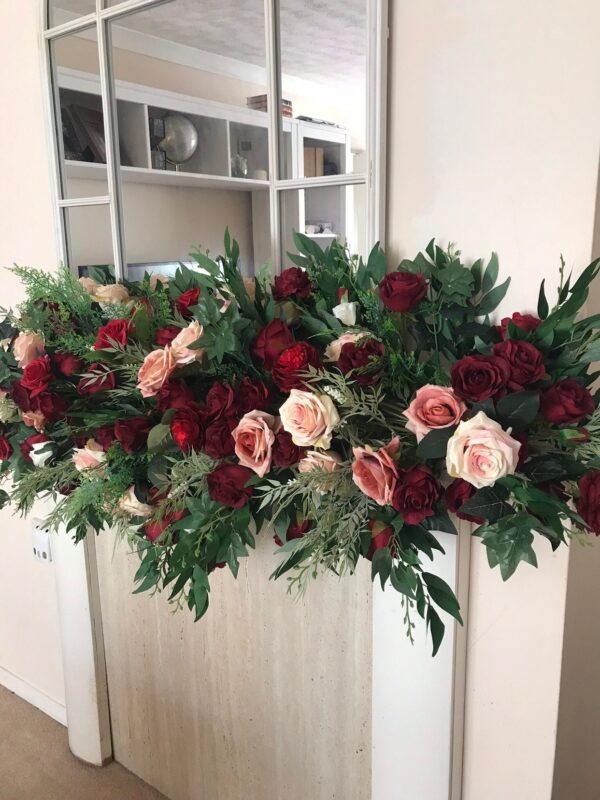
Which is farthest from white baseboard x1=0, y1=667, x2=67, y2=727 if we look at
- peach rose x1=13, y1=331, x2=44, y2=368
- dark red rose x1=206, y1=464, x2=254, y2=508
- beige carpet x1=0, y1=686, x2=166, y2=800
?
dark red rose x1=206, y1=464, x2=254, y2=508

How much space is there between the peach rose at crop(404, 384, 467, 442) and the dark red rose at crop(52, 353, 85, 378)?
683 mm

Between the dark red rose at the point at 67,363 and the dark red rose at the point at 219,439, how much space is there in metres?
0.39

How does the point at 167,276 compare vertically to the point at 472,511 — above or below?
above

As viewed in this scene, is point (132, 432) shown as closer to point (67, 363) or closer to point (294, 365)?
point (67, 363)

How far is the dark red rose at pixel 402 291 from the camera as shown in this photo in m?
1.02

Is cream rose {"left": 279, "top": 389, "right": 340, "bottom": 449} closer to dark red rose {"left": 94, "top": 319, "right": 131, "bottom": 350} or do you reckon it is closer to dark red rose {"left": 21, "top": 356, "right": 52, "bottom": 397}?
dark red rose {"left": 94, "top": 319, "right": 131, "bottom": 350}

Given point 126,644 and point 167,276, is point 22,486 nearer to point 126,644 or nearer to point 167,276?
point 167,276

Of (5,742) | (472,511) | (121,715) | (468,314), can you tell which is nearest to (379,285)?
(468,314)

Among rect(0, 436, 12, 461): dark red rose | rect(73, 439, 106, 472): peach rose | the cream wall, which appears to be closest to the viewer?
rect(73, 439, 106, 472): peach rose

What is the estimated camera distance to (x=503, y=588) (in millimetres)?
1161

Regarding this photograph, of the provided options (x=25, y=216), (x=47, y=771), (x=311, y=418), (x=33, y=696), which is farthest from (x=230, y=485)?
(x=33, y=696)

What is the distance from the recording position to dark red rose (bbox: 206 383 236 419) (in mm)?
1096

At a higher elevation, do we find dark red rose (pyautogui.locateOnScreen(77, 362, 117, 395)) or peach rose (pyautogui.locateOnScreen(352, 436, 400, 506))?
dark red rose (pyautogui.locateOnScreen(77, 362, 117, 395))

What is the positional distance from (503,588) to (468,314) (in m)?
→ 0.46
